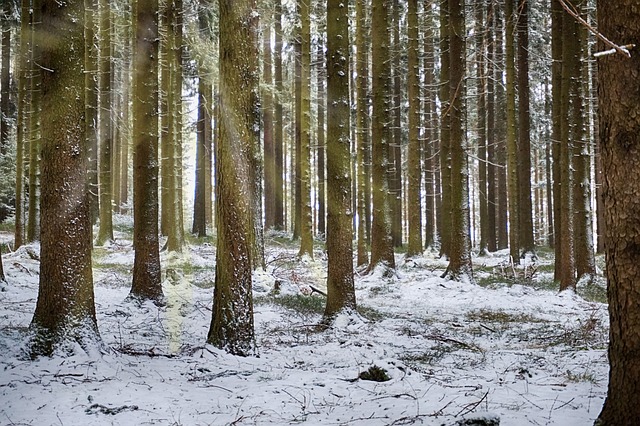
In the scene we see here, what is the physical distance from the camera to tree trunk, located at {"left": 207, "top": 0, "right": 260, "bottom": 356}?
6.93m

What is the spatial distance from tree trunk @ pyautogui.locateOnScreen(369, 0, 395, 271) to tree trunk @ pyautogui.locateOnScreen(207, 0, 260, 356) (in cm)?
777

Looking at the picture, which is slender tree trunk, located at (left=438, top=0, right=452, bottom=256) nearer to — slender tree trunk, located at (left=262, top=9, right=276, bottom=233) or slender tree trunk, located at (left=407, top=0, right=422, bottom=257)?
slender tree trunk, located at (left=407, top=0, right=422, bottom=257)

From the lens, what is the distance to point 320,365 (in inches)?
273

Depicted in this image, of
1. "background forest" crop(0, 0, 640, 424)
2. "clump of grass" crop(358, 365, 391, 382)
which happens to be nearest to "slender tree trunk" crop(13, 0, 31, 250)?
"background forest" crop(0, 0, 640, 424)

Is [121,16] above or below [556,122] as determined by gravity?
above

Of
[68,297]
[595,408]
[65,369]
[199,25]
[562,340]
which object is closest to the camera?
[595,408]

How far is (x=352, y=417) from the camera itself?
4.68 m

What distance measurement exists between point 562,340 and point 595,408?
3.71 m

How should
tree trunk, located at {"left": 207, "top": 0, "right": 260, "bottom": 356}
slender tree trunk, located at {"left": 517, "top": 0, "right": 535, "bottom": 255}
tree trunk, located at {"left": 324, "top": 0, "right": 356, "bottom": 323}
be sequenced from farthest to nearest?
slender tree trunk, located at {"left": 517, "top": 0, "right": 535, "bottom": 255} < tree trunk, located at {"left": 324, "top": 0, "right": 356, "bottom": 323} < tree trunk, located at {"left": 207, "top": 0, "right": 260, "bottom": 356}

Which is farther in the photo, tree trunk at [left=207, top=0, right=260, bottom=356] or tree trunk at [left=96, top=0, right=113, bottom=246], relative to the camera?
tree trunk at [left=96, top=0, right=113, bottom=246]

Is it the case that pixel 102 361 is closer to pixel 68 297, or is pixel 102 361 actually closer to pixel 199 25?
pixel 68 297

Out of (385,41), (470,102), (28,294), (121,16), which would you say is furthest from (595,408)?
(470,102)

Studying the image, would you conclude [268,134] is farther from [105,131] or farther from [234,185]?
[234,185]

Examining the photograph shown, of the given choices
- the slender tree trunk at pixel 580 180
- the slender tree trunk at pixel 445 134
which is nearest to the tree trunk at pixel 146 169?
the slender tree trunk at pixel 445 134
